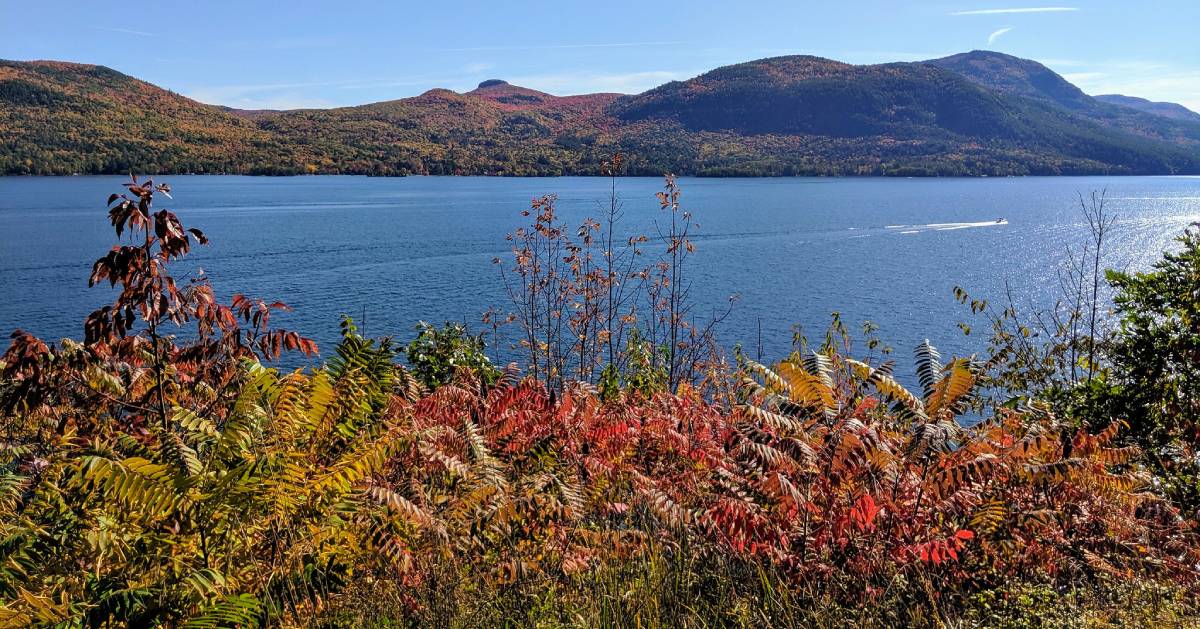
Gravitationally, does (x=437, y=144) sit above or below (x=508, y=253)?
above

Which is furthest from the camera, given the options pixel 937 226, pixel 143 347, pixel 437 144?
pixel 437 144

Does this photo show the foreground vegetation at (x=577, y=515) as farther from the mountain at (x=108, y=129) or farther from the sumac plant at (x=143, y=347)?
the mountain at (x=108, y=129)

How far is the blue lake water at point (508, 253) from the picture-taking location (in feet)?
93.6

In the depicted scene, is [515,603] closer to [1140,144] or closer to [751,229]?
[751,229]


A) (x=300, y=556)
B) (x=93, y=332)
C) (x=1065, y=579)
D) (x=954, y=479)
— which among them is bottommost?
(x=1065, y=579)

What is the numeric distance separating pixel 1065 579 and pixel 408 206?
76033mm

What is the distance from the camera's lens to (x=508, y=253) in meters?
41.7

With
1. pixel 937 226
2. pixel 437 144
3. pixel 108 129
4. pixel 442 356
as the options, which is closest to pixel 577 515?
pixel 442 356

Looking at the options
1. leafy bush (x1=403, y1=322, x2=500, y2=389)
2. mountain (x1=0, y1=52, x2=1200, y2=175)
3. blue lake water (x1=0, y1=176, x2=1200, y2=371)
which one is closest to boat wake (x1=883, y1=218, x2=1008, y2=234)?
blue lake water (x1=0, y1=176, x2=1200, y2=371)

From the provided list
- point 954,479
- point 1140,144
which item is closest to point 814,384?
point 954,479

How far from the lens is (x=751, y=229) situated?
58.9 meters

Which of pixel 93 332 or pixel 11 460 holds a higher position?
pixel 93 332

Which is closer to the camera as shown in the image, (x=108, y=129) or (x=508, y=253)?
(x=508, y=253)

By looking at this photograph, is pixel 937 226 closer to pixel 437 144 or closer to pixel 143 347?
pixel 143 347
